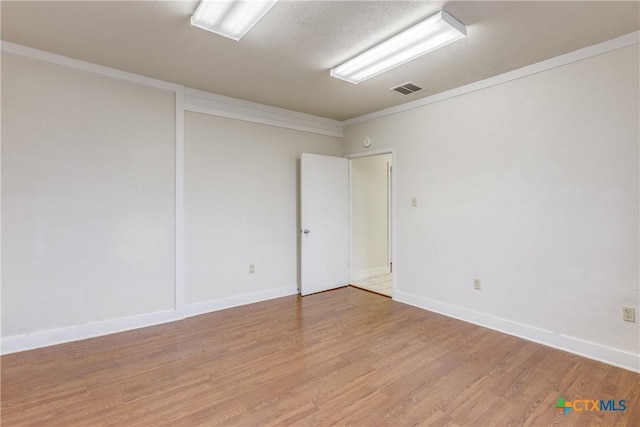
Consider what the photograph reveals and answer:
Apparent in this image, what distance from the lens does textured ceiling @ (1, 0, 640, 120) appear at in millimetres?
2047

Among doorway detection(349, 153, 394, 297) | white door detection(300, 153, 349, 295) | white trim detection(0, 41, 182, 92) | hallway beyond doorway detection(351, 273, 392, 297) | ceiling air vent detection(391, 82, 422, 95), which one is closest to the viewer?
white trim detection(0, 41, 182, 92)

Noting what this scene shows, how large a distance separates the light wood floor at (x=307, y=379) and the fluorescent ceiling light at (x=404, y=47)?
2.50 m

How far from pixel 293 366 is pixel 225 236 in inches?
74.2

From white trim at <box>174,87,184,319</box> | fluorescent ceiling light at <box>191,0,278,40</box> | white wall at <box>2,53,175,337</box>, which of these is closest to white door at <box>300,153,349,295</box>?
white trim at <box>174,87,184,319</box>

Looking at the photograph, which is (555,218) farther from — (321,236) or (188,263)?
(188,263)

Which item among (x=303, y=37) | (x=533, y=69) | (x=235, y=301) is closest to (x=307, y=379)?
(x=235, y=301)

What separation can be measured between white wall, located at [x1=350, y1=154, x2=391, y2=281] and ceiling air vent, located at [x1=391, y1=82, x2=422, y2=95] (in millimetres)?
1621

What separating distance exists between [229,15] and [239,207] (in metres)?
2.23

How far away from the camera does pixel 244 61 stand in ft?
9.17

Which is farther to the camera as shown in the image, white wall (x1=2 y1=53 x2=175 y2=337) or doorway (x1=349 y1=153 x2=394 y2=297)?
doorway (x1=349 y1=153 x2=394 y2=297)

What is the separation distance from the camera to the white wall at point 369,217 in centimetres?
502

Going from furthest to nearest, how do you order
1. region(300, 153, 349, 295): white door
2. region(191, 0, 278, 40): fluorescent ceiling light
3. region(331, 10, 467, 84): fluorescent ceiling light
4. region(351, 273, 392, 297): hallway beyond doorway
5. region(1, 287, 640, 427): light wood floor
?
region(351, 273, 392, 297): hallway beyond doorway
region(300, 153, 349, 295): white door
region(331, 10, 467, 84): fluorescent ceiling light
region(191, 0, 278, 40): fluorescent ceiling light
region(1, 287, 640, 427): light wood floor

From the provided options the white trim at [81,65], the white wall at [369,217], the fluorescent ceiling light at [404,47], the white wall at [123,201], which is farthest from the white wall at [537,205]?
the white trim at [81,65]

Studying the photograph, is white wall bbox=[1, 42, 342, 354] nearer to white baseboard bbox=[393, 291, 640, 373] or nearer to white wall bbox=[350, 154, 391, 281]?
white wall bbox=[350, 154, 391, 281]
